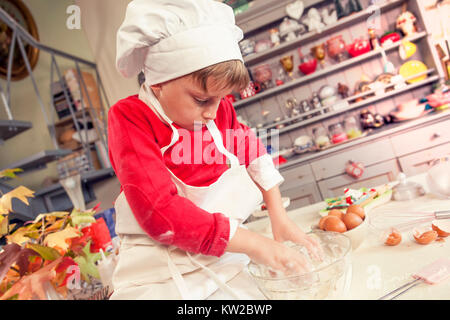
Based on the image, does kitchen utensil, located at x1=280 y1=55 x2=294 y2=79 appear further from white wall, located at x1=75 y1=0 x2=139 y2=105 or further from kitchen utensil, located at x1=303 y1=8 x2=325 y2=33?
white wall, located at x1=75 y1=0 x2=139 y2=105

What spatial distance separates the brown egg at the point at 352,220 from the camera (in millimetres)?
513

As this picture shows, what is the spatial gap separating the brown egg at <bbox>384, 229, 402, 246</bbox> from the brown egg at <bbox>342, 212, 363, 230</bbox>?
0.18ft

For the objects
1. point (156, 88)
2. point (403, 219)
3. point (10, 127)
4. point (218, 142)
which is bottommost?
point (403, 219)

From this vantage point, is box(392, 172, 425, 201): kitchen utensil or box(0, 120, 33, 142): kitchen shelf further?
box(0, 120, 33, 142): kitchen shelf

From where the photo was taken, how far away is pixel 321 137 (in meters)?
1.99

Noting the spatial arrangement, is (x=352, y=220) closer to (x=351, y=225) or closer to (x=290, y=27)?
(x=351, y=225)

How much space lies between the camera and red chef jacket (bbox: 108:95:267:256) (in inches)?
16.4

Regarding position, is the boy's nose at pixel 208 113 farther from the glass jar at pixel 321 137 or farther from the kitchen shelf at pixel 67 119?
the kitchen shelf at pixel 67 119

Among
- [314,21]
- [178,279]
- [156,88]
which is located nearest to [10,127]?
[156,88]

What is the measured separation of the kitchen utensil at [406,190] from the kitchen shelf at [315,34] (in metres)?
1.50

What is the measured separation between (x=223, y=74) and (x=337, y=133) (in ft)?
5.58

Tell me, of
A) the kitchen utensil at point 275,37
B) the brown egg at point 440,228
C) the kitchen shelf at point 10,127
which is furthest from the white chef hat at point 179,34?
the kitchen utensil at point 275,37

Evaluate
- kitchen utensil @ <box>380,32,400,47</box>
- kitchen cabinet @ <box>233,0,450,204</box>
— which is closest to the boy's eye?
kitchen cabinet @ <box>233,0,450,204</box>
